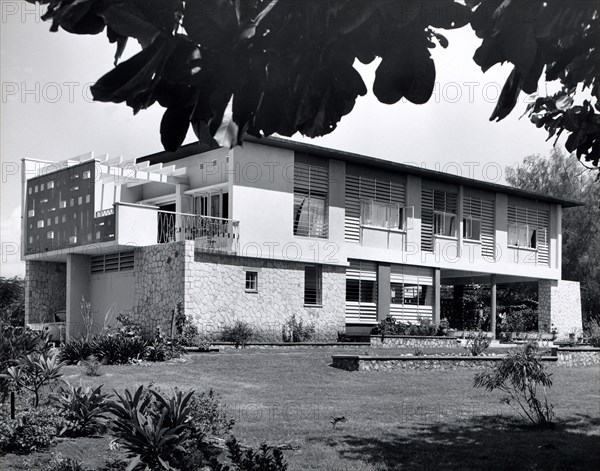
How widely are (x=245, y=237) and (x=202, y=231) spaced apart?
1387mm

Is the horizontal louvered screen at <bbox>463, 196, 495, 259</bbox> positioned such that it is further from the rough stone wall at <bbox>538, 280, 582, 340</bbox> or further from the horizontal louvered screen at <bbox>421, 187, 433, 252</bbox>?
the rough stone wall at <bbox>538, 280, 582, 340</bbox>

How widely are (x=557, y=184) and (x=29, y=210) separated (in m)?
32.9

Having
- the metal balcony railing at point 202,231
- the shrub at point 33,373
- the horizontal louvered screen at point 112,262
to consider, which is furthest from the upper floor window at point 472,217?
the shrub at point 33,373

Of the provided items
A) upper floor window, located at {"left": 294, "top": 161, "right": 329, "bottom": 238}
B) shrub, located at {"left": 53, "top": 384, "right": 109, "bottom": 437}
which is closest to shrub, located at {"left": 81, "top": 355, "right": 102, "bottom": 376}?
shrub, located at {"left": 53, "top": 384, "right": 109, "bottom": 437}

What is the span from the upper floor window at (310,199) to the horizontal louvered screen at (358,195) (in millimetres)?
1227

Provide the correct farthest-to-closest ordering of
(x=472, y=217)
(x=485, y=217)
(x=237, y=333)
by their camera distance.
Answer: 1. (x=485, y=217)
2. (x=472, y=217)
3. (x=237, y=333)

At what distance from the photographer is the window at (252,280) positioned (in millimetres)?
24938

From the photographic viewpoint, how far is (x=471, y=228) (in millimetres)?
33750

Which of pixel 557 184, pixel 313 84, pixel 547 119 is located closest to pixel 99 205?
pixel 547 119

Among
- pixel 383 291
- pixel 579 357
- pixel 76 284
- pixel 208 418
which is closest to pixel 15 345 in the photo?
pixel 208 418

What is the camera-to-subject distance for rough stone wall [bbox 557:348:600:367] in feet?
69.0

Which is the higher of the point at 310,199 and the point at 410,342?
the point at 310,199

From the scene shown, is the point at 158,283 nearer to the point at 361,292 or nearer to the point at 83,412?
the point at 361,292

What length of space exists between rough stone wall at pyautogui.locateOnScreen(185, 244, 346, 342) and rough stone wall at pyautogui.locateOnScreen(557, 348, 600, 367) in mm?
8246
